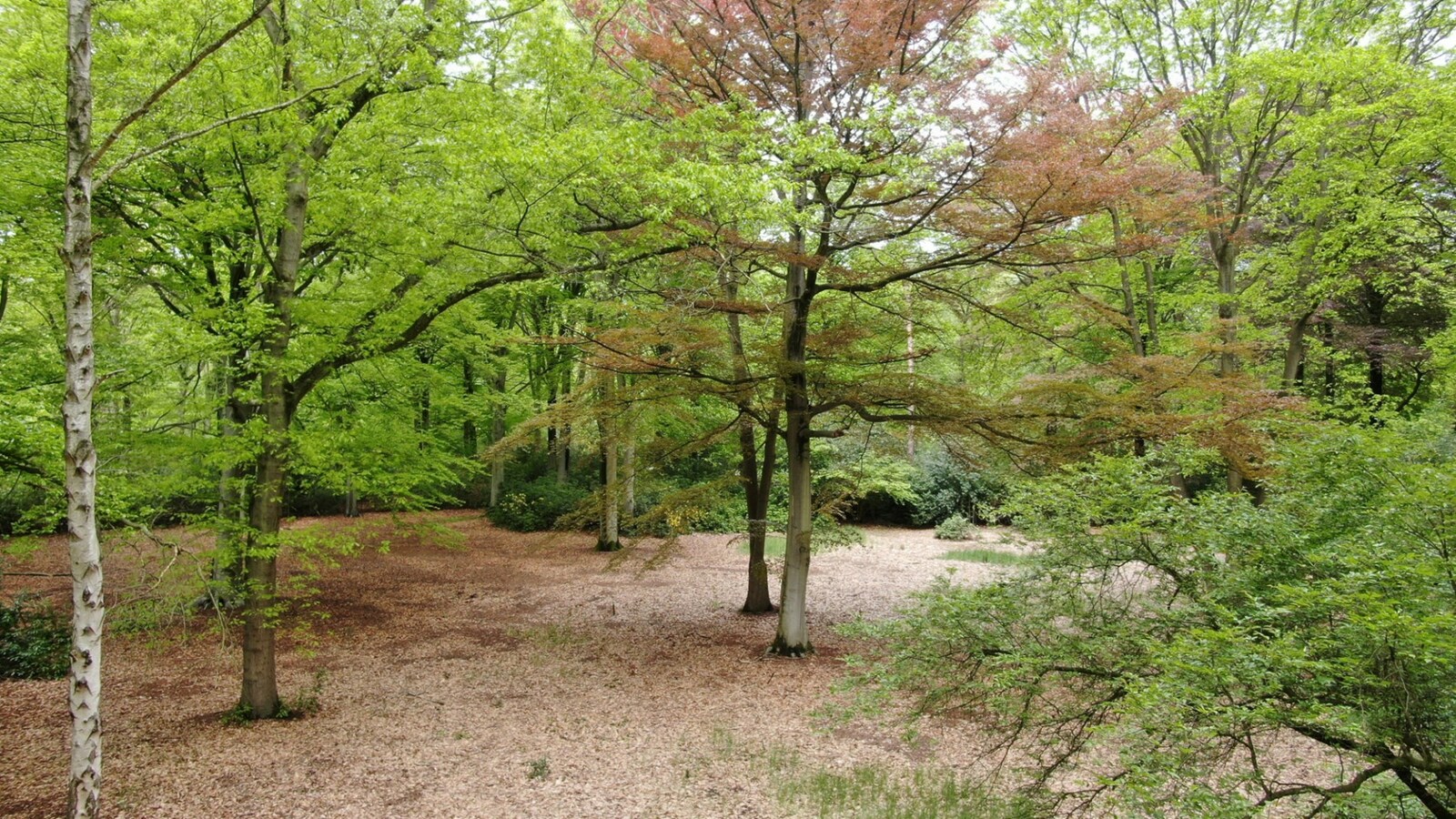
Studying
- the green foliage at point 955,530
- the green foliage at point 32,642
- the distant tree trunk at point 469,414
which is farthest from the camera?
the green foliage at point 955,530

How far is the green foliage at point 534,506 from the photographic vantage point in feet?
63.0

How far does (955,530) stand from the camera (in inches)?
776

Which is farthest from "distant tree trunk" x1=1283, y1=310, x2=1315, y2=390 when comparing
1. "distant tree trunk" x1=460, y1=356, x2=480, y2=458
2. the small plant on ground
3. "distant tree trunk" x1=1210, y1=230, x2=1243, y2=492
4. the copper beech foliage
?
"distant tree trunk" x1=460, y1=356, x2=480, y2=458

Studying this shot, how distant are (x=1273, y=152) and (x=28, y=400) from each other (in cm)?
1610

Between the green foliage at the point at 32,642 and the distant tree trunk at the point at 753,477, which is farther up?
the distant tree trunk at the point at 753,477

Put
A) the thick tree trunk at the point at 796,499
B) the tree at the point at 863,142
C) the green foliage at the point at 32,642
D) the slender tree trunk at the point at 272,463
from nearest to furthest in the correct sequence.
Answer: the slender tree trunk at the point at 272,463
the tree at the point at 863,142
the green foliage at the point at 32,642
the thick tree trunk at the point at 796,499

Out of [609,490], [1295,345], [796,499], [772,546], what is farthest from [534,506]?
[1295,345]

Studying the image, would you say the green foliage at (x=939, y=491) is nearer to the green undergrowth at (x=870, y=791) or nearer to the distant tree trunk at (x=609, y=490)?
the distant tree trunk at (x=609, y=490)

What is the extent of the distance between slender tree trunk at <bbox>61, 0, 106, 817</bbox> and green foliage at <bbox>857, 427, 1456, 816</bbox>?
4.08 metres

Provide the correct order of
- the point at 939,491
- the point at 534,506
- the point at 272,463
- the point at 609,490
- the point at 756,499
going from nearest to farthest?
the point at 272,463 → the point at 609,490 → the point at 756,499 → the point at 534,506 → the point at 939,491

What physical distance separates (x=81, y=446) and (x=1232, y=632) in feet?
17.7

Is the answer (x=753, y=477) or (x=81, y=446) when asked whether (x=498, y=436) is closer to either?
(x=753, y=477)

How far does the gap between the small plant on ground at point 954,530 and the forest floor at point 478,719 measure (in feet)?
26.6

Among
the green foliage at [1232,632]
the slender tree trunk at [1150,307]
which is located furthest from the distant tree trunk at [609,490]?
the slender tree trunk at [1150,307]
